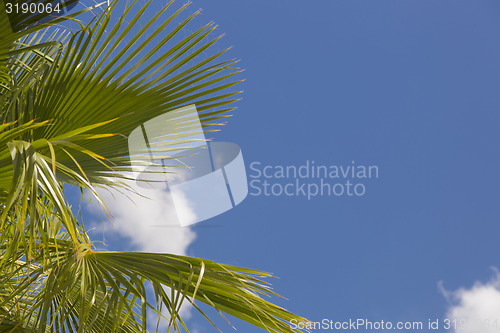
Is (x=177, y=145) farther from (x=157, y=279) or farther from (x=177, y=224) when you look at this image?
(x=157, y=279)

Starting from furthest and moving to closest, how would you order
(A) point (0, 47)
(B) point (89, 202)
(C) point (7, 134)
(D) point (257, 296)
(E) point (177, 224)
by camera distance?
(B) point (89, 202) < (E) point (177, 224) < (A) point (0, 47) < (D) point (257, 296) < (C) point (7, 134)

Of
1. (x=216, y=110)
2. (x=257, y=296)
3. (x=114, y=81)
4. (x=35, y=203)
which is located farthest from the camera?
(x=216, y=110)

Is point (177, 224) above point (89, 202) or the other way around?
the other way around

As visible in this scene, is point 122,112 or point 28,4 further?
point 122,112

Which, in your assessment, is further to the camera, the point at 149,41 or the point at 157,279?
the point at 149,41

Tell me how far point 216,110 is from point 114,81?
1.40 ft

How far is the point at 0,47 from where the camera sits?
1.66 meters

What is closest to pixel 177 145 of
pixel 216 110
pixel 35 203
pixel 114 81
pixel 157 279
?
pixel 216 110

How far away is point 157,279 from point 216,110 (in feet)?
2.55

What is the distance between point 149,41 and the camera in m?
1.85

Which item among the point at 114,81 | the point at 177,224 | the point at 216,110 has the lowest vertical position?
the point at 177,224

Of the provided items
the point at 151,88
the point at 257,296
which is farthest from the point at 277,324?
the point at 151,88

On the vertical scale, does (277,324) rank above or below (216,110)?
below

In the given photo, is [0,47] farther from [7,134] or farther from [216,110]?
[216,110]
